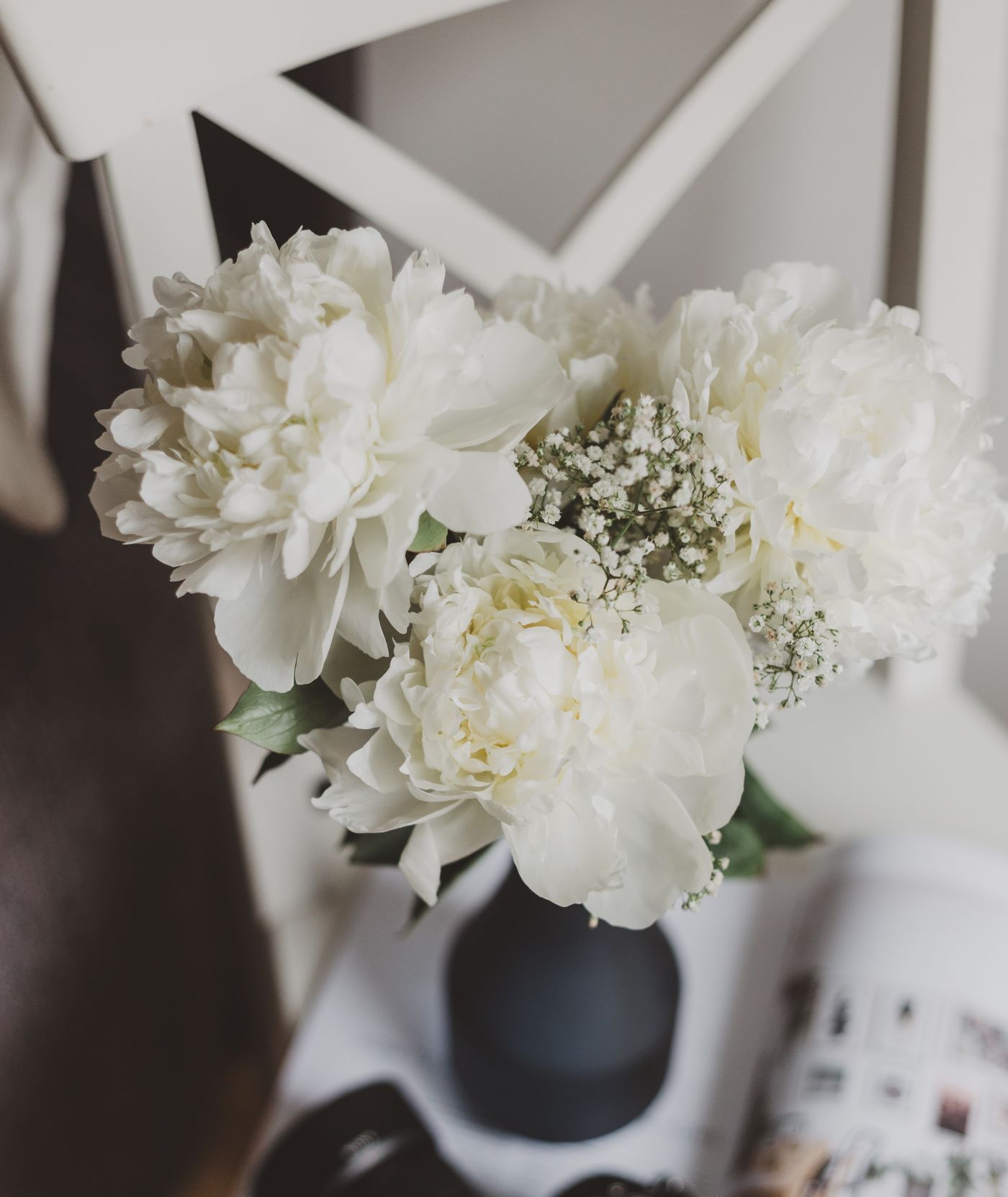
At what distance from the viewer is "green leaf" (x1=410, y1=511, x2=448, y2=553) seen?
29cm

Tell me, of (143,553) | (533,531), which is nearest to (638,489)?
(533,531)

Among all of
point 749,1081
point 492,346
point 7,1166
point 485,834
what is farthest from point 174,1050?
point 492,346

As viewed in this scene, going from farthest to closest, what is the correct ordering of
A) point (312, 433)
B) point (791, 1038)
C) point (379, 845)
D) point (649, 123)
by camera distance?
point (649, 123)
point (791, 1038)
point (379, 845)
point (312, 433)

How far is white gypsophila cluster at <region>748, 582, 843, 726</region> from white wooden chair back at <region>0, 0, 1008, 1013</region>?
0.90 ft

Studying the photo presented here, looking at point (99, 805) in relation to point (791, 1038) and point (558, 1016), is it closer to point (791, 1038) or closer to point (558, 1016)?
point (558, 1016)

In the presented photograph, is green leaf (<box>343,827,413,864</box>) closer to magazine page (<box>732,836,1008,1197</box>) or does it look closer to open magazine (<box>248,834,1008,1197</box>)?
open magazine (<box>248,834,1008,1197</box>)

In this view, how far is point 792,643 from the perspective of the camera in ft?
0.97

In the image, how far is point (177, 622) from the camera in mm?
636

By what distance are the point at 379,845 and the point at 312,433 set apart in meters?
0.20

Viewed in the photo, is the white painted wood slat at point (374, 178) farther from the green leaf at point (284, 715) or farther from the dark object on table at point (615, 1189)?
the dark object on table at point (615, 1189)

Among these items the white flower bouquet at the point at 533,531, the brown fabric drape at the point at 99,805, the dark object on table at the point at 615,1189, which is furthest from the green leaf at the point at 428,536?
the dark object on table at the point at 615,1189

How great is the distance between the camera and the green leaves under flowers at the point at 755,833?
0.43 metres

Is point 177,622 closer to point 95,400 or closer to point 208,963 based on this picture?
point 95,400

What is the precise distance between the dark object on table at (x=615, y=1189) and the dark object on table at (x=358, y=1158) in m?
0.05
